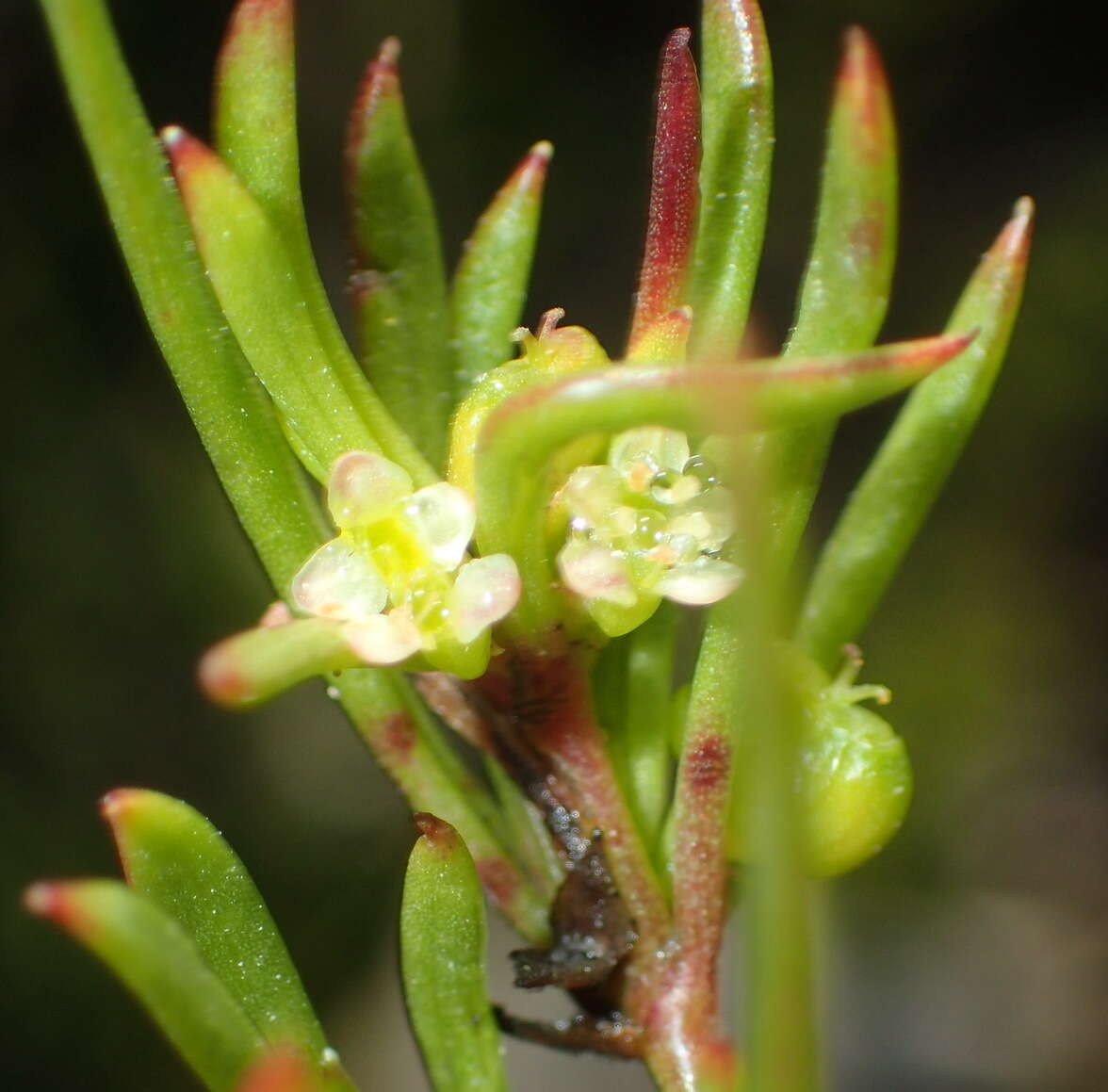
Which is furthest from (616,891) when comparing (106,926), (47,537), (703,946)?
(47,537)

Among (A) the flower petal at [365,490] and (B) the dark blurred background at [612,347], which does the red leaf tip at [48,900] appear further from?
(B) the dark blurred background at [612,347]

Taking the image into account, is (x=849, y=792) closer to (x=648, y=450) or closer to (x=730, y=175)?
(x=648, y=450)

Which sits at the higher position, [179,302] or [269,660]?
[179,302]

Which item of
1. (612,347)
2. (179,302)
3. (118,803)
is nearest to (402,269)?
(179,302)

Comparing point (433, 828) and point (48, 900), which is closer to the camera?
point (48, 900)

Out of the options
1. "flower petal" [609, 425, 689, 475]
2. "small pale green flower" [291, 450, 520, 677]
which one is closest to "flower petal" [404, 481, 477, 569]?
"small pale green flower" [291, 450, 520, 677]

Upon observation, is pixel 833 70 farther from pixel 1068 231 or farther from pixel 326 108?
pixel 326 108

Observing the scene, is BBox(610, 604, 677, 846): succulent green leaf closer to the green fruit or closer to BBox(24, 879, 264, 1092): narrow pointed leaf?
the green fruit
